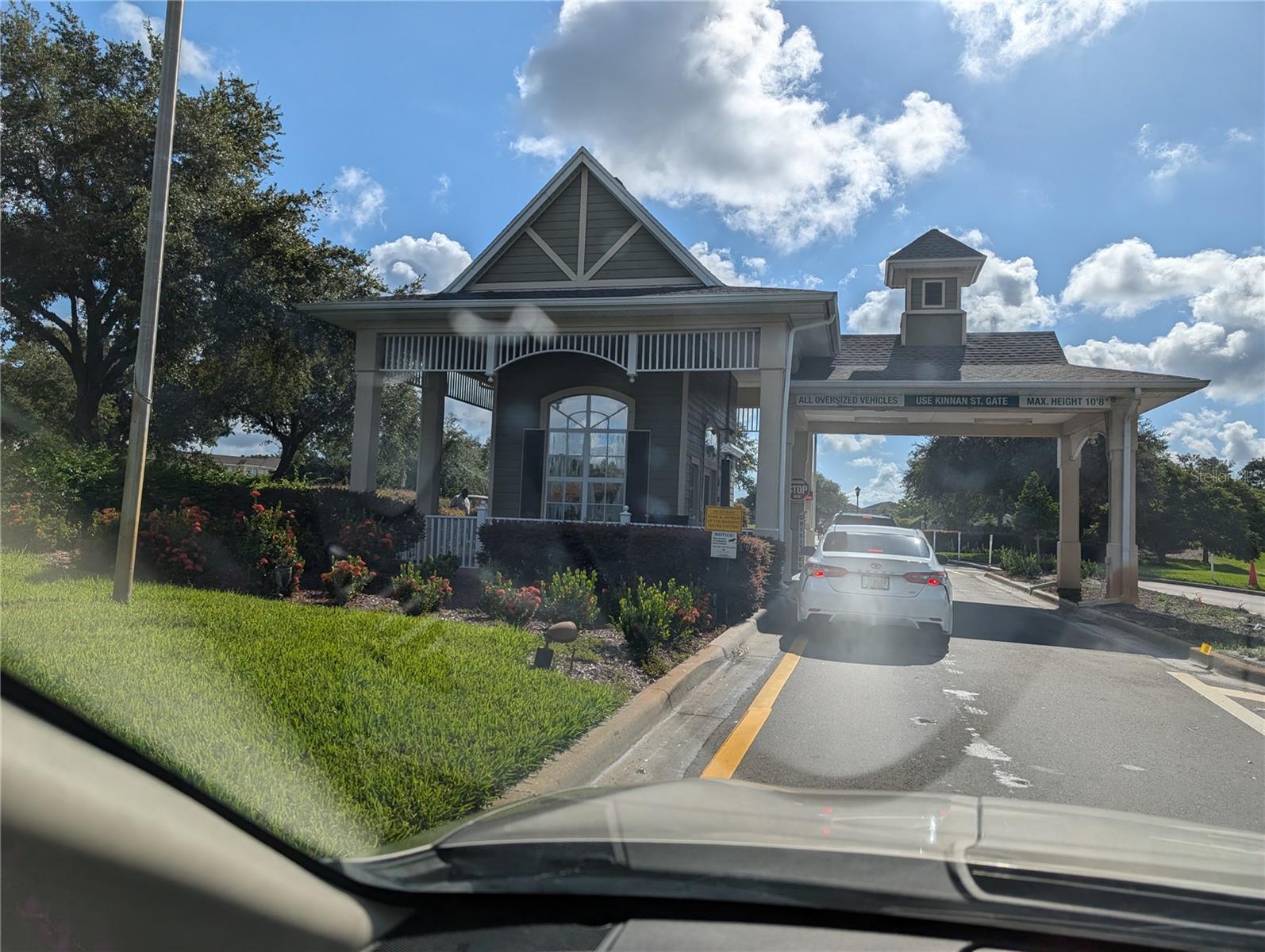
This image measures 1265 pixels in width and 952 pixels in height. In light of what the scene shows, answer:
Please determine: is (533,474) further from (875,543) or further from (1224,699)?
(1224,699)

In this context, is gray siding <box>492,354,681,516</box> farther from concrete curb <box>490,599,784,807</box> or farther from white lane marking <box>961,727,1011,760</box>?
white lane marking <box>961,727,1011,760</box>

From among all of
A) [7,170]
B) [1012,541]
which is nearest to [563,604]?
[7,170]

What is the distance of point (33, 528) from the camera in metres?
8.45

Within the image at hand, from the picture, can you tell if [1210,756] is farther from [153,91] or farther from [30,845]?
[153,91]

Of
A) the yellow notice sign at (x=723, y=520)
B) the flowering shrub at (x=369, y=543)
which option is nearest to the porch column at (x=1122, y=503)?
the yellow notice sign at (x=723, y=520)

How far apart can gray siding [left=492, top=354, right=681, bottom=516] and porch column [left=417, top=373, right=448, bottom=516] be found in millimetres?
1071

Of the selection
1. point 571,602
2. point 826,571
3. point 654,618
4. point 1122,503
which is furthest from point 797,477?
point 654,618

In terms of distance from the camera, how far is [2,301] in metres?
16.7

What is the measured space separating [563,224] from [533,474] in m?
4.80

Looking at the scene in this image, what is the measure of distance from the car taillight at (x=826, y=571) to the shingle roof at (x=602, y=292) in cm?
417

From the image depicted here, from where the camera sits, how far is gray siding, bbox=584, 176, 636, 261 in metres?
15.6

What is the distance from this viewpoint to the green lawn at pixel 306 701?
132 inches

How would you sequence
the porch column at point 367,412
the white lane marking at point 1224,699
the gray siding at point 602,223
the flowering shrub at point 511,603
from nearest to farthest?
the white lane marking at point 1224,699
the flowering shrub at point 511,603
the porch column at point 367,412
the gray siding at point 602,223

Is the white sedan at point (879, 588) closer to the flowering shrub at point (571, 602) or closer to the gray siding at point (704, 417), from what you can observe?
the flowering shrub at point (571, 602)
